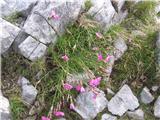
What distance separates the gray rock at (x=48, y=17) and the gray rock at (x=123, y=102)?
1199mm

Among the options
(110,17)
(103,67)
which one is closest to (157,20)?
(110,17)

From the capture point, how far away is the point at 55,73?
555cm

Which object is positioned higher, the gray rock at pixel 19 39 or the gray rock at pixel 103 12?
the gray rock at pixel 19 39

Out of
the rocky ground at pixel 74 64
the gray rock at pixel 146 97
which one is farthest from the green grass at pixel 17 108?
the gray rock at pixel 146 97

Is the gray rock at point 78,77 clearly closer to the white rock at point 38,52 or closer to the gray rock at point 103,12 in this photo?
the white rock at point 38,52

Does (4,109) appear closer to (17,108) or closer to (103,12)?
(17,108)

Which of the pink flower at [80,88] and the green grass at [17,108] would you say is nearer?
the green grass at [17,108]

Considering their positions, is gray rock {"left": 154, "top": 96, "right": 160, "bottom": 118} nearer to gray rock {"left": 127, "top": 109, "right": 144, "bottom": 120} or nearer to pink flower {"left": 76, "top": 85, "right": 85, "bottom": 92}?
gray rock {"left": 127, "top": 109, "right": 144, "bottom": 120}

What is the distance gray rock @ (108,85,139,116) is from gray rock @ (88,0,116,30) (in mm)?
995

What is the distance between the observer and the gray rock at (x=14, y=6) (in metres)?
5.83

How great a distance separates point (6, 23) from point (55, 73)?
0.95 m

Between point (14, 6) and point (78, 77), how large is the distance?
1.44 m

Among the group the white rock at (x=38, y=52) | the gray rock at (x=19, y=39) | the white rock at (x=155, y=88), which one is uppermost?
the gray rock at (x=19, y=39)

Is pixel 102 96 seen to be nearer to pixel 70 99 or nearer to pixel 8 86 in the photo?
pixel 70 99
